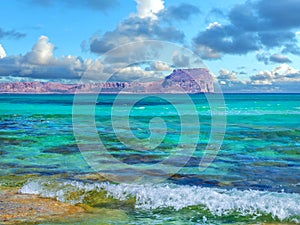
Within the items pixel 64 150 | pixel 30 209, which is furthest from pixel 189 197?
pixel 64 150

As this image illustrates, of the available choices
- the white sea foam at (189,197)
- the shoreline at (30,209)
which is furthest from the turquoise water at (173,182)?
the shoreline at (30,209)

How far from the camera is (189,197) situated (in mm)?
11117

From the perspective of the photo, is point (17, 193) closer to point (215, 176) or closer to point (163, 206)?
point (163, 206)

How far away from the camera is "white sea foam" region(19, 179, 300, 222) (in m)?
10.1

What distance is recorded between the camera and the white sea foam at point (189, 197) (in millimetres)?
10125

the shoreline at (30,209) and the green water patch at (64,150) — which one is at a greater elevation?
the shoreline at (30,209)

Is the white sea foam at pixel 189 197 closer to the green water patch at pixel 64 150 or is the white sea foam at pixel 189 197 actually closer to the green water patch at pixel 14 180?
the green water patch at pixel 14 180

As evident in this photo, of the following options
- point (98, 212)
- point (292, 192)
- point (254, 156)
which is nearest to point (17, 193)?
point (98, 212)

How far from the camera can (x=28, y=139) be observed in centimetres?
2661

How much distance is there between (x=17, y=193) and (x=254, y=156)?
11.8 metres

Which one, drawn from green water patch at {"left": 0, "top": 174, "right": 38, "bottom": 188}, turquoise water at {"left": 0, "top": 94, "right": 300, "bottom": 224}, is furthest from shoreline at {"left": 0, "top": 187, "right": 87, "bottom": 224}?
green water patch at {"left": 0, "top": 174, "right": 38, "bottom": 188}

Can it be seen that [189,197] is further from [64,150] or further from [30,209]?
[64,150]

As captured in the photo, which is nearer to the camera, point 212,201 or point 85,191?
point 212,201

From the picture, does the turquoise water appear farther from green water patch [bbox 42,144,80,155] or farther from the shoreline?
the shoreline
